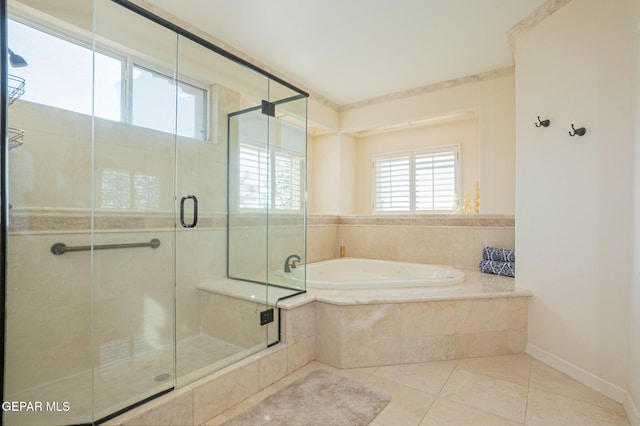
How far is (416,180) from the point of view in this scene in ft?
13.7

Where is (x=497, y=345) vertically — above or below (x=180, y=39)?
below

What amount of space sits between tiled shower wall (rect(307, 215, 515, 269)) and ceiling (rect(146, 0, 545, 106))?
1.53 m

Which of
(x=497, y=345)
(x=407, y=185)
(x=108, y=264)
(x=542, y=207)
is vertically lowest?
(x=497, y=345)

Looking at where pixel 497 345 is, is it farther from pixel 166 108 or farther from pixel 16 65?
pixel 16 65

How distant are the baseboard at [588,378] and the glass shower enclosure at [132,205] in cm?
180

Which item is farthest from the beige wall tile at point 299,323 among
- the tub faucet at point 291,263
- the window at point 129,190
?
the window at point 129,190

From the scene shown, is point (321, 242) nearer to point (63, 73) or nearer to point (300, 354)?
point (300, 354)

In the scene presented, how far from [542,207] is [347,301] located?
4.96ft

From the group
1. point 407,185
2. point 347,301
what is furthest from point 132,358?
point 407,185

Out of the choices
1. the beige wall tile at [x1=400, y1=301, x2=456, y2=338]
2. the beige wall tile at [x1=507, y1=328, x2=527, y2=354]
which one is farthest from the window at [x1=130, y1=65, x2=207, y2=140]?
the beige wall tile at [x1=507, y1=328, x2=527, y2=354]

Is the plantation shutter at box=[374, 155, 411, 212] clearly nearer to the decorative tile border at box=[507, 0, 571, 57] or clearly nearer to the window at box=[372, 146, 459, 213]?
the window at box=[372, 146, 459, 213]

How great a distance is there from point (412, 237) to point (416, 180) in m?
0.90

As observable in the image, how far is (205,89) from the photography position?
2.54 meters

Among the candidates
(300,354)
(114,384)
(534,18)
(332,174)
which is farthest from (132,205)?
(534,18)
